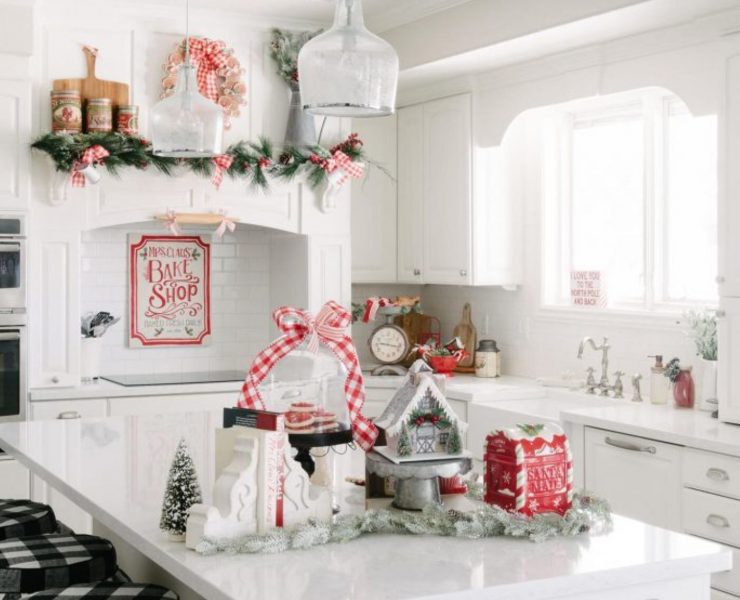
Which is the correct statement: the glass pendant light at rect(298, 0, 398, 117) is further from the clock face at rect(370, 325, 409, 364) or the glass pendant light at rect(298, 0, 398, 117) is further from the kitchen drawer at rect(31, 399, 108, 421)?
the clock face at rect(370, 325, 409, 364)

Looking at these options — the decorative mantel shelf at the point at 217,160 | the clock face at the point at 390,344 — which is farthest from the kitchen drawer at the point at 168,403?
the decorative mantel shelf at the point at 217,160

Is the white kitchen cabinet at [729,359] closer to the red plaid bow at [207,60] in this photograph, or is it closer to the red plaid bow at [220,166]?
the red plaid bow at [220,166]

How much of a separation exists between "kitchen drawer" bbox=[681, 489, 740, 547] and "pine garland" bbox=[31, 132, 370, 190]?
2.61 meters

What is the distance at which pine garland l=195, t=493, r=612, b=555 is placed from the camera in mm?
2101

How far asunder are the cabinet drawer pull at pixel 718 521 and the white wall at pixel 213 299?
292 centimetres

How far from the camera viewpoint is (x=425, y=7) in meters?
5.20

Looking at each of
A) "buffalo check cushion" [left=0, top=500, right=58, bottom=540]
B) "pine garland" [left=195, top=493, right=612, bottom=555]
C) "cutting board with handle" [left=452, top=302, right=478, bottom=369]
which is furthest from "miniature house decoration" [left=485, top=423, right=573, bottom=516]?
"cutting board with handle" [left=452, top=302, right=478, bottom=369]

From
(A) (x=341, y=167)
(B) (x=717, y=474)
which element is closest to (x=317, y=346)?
(B) (x=717, y=474)

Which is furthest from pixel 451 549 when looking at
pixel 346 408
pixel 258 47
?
pixel 258 47

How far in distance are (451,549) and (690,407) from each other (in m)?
2.73

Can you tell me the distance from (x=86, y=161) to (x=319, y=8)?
56.8 inches

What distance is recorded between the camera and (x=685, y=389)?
Result: 454 cm

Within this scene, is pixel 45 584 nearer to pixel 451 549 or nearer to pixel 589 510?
pixel 451 549

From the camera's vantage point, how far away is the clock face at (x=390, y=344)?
19.1ft
